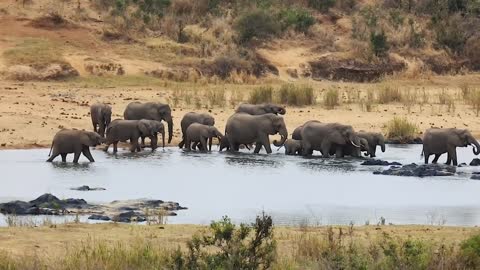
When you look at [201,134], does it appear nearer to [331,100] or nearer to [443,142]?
[443,142]

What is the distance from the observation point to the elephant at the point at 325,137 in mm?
25828

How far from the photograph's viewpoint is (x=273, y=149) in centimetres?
2816

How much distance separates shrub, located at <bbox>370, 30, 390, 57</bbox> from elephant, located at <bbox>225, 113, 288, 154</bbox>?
66.0 feet

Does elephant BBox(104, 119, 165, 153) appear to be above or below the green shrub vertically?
below

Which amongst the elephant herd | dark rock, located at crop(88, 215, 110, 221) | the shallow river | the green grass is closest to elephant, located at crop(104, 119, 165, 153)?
the elephant herd

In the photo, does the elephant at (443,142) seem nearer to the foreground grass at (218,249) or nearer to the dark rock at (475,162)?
the dark rock at (475,162)

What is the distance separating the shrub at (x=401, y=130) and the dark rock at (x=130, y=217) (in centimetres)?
1394

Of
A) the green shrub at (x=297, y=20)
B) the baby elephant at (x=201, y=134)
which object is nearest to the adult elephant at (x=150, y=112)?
the baby elephant at (x=201, y=134)

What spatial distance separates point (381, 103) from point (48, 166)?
14.3m

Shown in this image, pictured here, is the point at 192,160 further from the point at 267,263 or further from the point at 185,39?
the point at 185,39

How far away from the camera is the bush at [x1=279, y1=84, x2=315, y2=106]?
34.1 meters

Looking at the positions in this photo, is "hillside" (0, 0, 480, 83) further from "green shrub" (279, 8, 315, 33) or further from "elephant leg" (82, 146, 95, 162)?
"elephant leg" (82, 146, 95, 162)

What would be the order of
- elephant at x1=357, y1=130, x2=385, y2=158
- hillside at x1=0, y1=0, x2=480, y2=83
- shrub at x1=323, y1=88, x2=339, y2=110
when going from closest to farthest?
elephant at x1=357, y1=130, x2=385, y2=158
shrub at x1=323, y1=88, x2=339, y2=110
hillside at x1=0, y1=0, x2=480, y2=83

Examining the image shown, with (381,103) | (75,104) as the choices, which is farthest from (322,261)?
(381,103)
